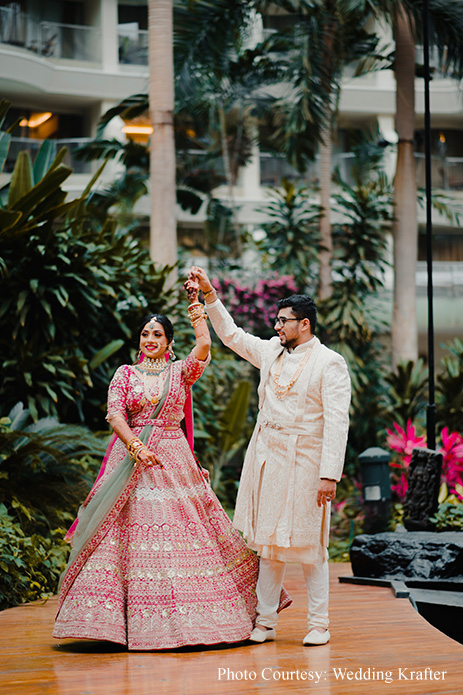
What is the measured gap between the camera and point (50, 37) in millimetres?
20094

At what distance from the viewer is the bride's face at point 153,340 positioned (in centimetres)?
514

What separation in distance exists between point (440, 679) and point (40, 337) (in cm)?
555

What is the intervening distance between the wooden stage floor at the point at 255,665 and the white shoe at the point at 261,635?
0.04 metres

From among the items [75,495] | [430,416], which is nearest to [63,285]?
[75,495]

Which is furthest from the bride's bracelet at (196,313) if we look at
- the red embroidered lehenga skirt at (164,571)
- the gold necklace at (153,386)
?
the red embroidered lehenga skirt at (164,571)

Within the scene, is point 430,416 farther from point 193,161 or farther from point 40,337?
point 193,161

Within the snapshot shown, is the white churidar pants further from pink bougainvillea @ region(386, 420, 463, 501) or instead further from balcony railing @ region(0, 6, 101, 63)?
balcony railing @ region(0, 6, 101, 63)

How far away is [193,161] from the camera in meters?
17.5

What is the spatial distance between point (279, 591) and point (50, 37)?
17505 millimetres

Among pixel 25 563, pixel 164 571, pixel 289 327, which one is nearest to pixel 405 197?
pixel 25 563

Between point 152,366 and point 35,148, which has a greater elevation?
point 35,148

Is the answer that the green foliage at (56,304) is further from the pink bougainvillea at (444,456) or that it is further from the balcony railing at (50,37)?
the balcony railing at (50,37)

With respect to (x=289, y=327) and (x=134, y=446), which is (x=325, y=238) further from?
(x=134, y=446)

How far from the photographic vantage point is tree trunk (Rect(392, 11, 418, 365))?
1358 cm
